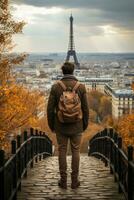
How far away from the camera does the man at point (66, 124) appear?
9648mm

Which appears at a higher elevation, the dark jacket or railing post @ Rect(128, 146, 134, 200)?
the dark jacket

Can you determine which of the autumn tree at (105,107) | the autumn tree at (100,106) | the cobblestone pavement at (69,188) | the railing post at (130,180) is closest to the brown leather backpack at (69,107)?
the cobblestone pavement at (69,188)

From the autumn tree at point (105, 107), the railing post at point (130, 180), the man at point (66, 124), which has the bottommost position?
the autumn tree at point (105, 107)

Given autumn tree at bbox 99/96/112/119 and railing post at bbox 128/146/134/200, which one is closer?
railing post at bbox 128/146/134/200

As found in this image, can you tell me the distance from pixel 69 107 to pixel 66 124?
0.37 meters

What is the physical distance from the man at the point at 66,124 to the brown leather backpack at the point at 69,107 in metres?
0.13

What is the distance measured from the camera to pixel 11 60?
19.2 m

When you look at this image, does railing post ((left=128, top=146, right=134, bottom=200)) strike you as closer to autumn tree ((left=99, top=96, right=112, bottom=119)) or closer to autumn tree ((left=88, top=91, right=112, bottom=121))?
autumn tree ((left=88, top=91, right=112, bottom=121))

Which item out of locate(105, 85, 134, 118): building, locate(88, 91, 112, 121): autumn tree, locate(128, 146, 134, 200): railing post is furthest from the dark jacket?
locate(105, 85, 134, 118): building

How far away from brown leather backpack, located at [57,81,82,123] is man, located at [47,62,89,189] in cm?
13

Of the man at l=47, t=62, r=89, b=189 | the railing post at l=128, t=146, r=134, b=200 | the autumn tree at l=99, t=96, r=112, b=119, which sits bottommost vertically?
the autumn tree at l=99, t=96, r=112, b=119

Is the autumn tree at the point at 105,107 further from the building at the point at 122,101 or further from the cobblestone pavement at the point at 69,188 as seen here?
the cobblestone pavement at the point at 69,188

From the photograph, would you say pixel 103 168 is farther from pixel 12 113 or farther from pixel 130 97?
pixel 130 97

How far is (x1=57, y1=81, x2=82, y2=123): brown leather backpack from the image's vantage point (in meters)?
9.45
